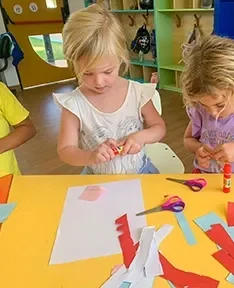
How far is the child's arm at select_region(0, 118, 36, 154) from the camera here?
44.6 inches

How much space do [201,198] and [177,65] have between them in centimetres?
320

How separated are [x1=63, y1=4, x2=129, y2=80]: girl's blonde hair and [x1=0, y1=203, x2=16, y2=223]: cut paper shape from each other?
15.2 inches

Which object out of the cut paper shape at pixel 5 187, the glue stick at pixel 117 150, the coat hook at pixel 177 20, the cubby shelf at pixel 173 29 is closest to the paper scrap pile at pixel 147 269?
the glue stick at pixel 117 150

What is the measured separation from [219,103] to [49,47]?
170 inches

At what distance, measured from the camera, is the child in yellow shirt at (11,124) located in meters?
1.16

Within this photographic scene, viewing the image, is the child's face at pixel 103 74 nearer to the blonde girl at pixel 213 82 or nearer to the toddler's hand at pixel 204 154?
the blonde girl at pixel 213 82

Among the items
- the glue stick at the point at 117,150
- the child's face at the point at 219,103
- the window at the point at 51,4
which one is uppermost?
the child's face at the point at 219,103

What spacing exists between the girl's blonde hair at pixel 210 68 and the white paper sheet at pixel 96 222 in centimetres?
27

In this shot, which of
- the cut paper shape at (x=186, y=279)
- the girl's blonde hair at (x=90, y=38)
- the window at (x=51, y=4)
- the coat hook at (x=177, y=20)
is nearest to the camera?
the cut paper shape at (x=186, y=279)

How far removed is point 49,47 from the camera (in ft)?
15.7

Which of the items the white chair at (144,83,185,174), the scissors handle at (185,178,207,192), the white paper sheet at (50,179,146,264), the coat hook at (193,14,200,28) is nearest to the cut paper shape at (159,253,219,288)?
the white paper sheet at (50,179,146,264)

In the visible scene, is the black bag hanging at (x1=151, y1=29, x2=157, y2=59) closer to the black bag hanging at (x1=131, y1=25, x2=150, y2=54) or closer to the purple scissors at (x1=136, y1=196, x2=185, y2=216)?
the black bag hanging at (x1=131, y1=25, x2=150, y2=54)

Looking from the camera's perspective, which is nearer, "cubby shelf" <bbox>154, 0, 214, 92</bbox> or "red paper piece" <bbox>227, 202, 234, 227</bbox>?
"red paper piece" <bbox>227, 202, 234, 227</bbox>

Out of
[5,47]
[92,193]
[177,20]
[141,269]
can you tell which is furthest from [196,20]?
[141,269]
